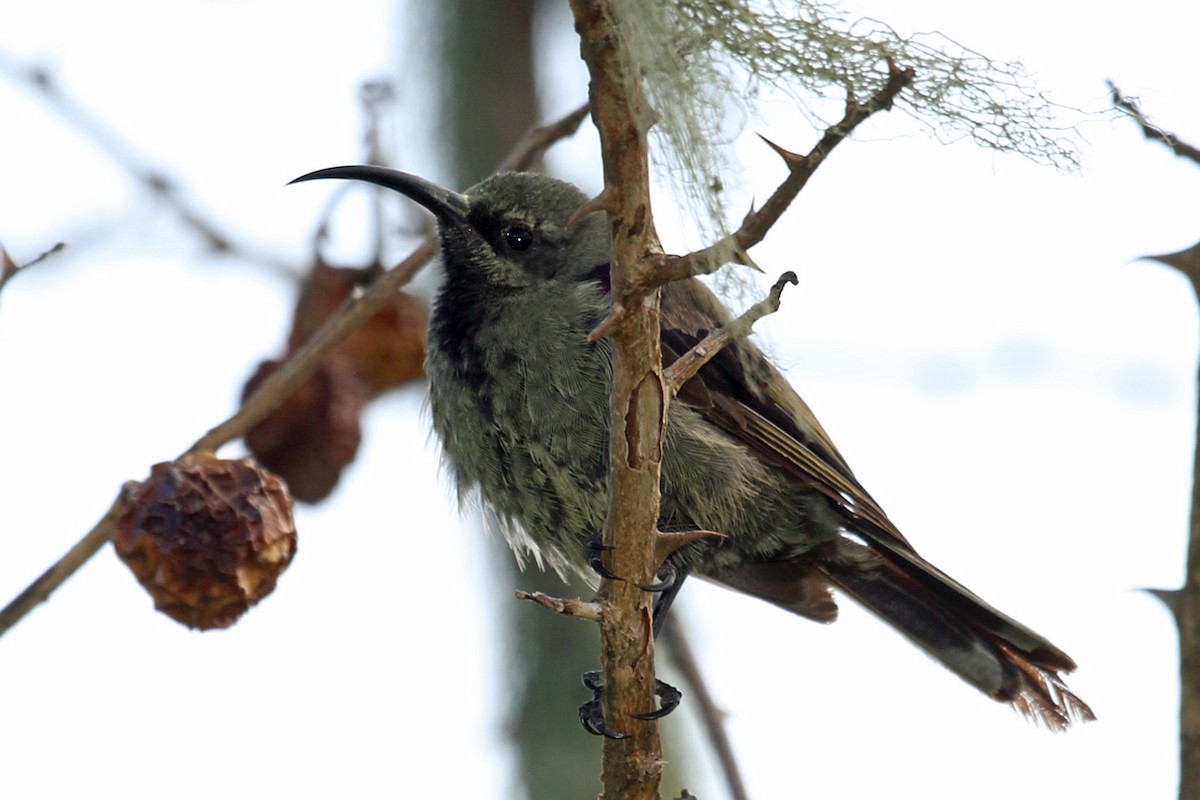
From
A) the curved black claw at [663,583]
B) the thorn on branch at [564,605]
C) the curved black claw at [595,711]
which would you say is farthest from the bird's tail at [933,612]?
the thorn on branch at [564,605]

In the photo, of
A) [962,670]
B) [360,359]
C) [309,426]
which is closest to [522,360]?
[309,426]

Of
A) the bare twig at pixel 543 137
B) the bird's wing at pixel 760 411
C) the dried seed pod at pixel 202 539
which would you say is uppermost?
the bare twig at pixel 543 137

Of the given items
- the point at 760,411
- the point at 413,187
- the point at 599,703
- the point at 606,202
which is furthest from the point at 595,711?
the point at 606,202

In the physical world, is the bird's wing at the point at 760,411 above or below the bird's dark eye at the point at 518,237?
below

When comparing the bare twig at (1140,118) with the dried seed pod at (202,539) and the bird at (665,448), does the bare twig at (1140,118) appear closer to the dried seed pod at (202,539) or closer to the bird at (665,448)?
the bird at (665,448)

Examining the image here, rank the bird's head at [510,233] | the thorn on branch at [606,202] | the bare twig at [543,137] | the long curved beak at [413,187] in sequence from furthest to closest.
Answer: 1. the bird's head at [510,233]
2. the long curved beak at [413,187]
3. the bare twig at [543,137]
4. the thorn on branch at [606,202]

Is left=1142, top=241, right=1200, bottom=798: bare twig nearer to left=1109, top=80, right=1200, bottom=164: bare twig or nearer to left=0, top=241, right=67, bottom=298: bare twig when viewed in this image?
left=1109, top=80, right=1200, bottom=164: bare twig

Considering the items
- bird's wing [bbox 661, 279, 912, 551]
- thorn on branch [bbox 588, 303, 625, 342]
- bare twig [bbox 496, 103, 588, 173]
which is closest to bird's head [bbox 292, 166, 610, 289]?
bird's wing [bbox 661, 279, 912, 551]

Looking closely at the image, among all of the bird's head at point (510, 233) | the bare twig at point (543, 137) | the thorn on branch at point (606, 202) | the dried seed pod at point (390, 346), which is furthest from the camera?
the dried seed pod at point (390, 346)
